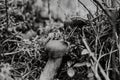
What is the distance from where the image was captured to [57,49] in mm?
1332

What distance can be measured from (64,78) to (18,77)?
0.26 metres

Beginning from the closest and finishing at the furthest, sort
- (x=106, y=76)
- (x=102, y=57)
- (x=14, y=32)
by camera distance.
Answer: (x=106, y=76) → (x=102, y=57) → (x=14, y=32)

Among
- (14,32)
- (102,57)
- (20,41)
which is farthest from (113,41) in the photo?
(14,32)

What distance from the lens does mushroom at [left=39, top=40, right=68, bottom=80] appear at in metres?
1.33

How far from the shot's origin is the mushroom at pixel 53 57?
4.36 ft

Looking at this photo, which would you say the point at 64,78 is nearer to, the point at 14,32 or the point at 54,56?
the point at 54,56

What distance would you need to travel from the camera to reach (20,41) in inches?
63.6

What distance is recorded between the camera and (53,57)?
4.45 ft

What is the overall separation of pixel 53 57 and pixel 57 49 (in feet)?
0.18

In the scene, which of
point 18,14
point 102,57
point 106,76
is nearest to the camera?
point 106,76

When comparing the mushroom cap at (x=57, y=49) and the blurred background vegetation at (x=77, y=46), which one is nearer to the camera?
the blurred background vegetation at (x=77, y=46)

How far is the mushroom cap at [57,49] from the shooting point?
1329 millimetres

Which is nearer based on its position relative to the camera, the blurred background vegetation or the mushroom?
the blurred background vegetation

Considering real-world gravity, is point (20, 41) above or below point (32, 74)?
above
